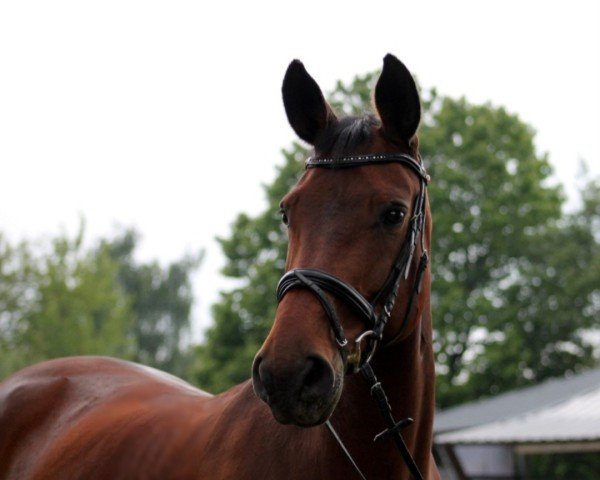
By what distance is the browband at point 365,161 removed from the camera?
297cm

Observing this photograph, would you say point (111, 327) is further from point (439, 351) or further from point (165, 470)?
point (165, 470)

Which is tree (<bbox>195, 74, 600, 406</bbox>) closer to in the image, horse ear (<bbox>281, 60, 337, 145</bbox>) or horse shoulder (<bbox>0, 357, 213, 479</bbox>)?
horse shoulder (<bbox>0, 357, 213, 479</bbox>)

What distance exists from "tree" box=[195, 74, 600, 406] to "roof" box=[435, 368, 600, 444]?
4.26 meters

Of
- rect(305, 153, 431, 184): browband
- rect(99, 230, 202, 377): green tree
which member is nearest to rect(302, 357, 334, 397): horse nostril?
rect(305, 153, 431, 184): browband

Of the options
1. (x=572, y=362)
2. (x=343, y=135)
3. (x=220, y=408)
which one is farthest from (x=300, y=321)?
(x=572, y=362)

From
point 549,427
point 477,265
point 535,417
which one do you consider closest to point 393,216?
point 549,427

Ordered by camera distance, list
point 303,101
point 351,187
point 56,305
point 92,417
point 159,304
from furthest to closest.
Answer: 1. point 159,304
2. point 56,305
3. point 92,417
4. point 303,101
5. point 351,187

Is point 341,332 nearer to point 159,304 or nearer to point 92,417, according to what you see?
point 92,417

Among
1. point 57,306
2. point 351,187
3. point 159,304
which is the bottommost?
point 159,304

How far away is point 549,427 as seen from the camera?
1622 centimetres

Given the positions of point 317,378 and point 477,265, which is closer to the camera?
point 317,378

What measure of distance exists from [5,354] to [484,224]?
1626 centimetres

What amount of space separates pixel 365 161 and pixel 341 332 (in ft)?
2.28

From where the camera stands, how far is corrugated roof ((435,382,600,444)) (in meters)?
15.2
